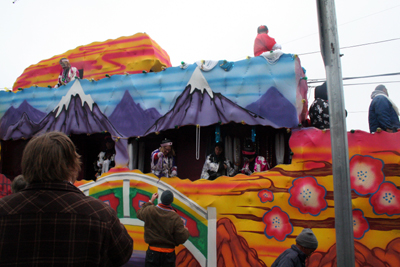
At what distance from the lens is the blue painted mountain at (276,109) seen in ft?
18.2

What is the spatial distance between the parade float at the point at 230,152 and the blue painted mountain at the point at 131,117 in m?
0.02

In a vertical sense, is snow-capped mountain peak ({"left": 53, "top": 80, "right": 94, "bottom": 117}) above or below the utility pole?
above

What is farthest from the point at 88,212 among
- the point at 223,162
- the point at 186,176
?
the point at 186,176

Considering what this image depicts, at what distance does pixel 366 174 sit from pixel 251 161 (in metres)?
2.02

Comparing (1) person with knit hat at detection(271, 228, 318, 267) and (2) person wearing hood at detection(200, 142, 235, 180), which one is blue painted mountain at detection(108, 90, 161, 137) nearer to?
(2) person wearing hood at detection(200, 142, 235, 180)

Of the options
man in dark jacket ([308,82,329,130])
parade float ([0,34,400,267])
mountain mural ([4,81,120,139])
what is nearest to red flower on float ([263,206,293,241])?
parade float ([0,34,400,267])

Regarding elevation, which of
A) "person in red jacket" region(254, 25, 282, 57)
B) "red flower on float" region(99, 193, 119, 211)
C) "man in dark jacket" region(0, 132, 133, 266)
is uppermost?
"person in red jacket" region(254, 25, 282, 57)

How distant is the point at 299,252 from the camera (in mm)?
3293

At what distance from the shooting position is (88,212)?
1684 millimetres

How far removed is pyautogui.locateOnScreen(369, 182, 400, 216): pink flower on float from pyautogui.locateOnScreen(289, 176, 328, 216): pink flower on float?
27.3 inches

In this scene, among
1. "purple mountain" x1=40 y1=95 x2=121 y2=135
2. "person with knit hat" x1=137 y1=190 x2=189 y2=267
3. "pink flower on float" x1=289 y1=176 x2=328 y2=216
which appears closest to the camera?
"person with knit hat" x1=137 y1=190 x2=189 y2=267

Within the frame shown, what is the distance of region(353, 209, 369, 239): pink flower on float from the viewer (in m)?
4.86

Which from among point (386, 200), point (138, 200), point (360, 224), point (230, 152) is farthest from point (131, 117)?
point (386, 200)

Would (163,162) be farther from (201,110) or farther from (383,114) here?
(383,114)
